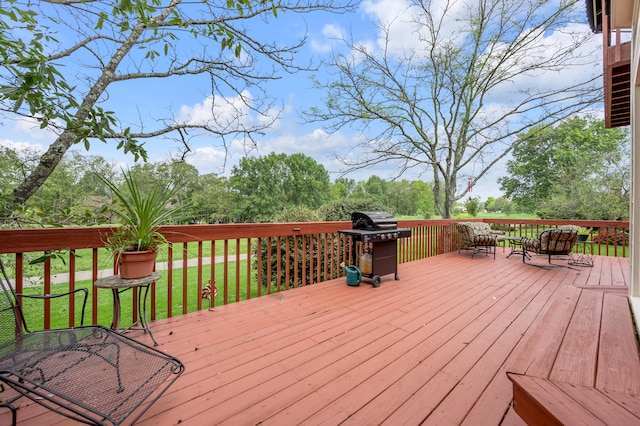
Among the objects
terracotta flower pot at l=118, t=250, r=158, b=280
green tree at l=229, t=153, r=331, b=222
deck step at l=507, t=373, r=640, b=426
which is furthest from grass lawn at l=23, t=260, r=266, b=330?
green tree at l=229, t=153, r=331, b=222

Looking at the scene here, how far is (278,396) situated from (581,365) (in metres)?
1.99

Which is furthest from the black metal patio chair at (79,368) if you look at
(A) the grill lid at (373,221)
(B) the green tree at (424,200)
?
(B) the green tree at (424,200)

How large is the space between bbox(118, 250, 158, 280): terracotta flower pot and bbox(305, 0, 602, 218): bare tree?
867 centimetres

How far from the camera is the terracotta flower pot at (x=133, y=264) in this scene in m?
2.00

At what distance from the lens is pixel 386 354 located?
1.96 meters

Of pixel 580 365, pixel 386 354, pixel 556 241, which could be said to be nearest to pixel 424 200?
pixel 556 241

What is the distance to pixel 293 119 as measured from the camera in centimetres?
892

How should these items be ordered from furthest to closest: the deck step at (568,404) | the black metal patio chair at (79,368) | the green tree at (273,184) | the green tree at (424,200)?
the green tree at (424,200) < the green tree at (273,184) < the black metal patio chair at (79,368) < the deck step at (568,404)

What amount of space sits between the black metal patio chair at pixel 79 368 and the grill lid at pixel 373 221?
8.95 ft

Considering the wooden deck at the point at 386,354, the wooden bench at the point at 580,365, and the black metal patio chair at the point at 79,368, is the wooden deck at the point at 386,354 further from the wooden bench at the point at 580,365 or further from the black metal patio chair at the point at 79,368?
the black metal patio chair at the point at 79,368

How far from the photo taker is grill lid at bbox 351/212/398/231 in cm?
368

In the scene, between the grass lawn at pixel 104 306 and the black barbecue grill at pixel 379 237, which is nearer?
the black barbecue grill at pixel 379 237

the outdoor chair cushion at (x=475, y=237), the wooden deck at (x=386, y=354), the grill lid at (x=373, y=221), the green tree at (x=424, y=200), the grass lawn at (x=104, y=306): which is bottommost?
the grass lawn at (x=104, y=306)

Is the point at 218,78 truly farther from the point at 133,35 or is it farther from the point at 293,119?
the point at 293,119
